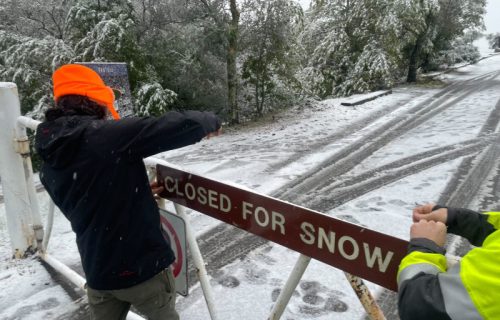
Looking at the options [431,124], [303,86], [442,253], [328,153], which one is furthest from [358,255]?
[303,86]

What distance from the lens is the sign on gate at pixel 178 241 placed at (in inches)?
89.5

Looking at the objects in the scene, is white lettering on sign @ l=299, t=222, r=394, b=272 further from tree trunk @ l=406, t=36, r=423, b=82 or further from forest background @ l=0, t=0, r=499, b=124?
tree trunk @ l=406, t=36, r=423, b=82

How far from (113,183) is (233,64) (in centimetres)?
904

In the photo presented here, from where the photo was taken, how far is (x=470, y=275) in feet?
3.56

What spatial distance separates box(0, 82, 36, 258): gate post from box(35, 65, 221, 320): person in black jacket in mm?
1813

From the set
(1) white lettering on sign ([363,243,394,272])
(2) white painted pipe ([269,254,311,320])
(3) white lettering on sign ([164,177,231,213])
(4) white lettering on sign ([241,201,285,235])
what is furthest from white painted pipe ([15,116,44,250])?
(1) white lettering on sign ([363,243,394,272])

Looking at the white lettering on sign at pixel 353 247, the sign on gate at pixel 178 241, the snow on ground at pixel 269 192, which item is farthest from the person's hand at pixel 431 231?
the snow on ground at pixel 269 192

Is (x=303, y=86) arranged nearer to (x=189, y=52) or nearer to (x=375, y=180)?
(x=189, y=52)

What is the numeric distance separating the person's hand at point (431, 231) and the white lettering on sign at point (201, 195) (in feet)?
3.03

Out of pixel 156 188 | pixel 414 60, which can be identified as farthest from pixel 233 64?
pixel 414 60

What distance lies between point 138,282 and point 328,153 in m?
5.78

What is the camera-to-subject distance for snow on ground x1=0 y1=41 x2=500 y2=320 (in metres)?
3.00

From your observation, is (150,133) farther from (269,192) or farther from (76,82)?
(269,192)

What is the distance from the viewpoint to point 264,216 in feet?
6.02
